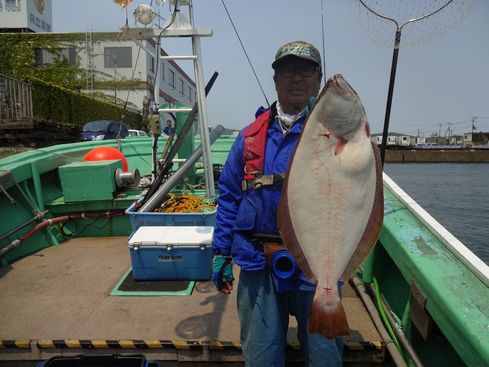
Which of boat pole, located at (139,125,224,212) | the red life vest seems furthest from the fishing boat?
the red life vest

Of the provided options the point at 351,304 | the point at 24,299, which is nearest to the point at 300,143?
the point at 351,304

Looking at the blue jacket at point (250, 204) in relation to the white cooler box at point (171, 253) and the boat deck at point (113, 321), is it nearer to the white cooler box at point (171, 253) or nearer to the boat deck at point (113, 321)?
the boat deck at point (113, 321)

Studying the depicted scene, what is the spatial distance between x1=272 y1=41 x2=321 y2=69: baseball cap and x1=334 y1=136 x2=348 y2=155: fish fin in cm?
49

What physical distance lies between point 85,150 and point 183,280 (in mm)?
3576

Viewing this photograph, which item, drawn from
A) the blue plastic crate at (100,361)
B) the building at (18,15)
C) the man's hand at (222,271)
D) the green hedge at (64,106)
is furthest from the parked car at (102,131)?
the building at (18,15)

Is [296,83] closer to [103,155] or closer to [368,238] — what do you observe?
[368,238]

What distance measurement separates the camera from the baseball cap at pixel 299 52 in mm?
1730

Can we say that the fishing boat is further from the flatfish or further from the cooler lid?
the flatfish

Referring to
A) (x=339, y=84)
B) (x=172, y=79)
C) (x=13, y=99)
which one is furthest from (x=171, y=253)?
(x=172, y=79)

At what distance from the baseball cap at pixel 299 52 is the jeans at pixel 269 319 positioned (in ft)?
3.38

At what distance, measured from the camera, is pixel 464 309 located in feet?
5.55

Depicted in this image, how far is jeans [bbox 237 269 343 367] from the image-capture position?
1873 mm

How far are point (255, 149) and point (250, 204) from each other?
0.27 m

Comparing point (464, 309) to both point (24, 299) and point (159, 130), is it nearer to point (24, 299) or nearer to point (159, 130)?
point (24, 299)
